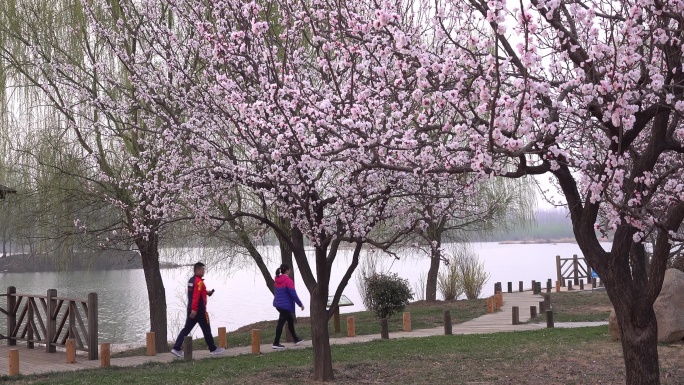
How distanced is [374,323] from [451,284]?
27.2ft

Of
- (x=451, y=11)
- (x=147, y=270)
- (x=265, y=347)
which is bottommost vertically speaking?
(x=265, y=347)

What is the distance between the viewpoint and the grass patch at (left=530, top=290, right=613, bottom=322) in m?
18.1

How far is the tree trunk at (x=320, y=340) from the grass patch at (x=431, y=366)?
207mm

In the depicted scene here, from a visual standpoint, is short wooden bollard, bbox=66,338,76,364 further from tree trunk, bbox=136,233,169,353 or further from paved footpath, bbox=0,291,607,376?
tree trunk, bbox=136,233,169,353

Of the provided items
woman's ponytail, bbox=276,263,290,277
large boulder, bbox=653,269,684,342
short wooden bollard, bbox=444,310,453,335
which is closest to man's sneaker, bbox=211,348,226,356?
woman's ponytail, bbox=276,263,290,277

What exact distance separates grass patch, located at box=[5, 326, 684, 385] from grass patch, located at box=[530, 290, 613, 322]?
176 inches

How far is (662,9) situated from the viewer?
548 centimetres

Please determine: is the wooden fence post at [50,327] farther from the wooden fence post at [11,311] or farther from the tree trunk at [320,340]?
the tree trunk at [320,340]

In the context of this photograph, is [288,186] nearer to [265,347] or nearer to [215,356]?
[215,356]

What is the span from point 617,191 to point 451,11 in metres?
2.96

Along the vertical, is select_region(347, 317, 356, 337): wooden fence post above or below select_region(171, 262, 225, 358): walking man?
below

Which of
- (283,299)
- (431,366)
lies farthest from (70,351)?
(431,366)

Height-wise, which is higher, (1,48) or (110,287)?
(1,48)

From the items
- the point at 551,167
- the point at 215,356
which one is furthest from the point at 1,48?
the point at 551,167
